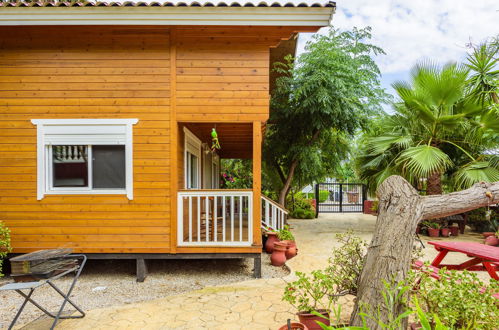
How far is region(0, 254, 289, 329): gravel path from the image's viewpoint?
13.0 ft

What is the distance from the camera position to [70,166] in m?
4.79

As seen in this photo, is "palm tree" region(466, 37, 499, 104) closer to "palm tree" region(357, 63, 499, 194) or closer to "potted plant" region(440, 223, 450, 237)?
"palm tree" region(357, 63, 499, 194)

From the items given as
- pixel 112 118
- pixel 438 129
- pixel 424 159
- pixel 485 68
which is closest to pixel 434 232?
pixel 438 129

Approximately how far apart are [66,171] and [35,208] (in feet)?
2.40

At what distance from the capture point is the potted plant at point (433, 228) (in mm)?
8445

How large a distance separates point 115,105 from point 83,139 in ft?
2.36

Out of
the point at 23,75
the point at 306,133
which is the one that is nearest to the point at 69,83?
the point at 23,75

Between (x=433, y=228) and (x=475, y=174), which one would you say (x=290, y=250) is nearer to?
(x=475, y=174)

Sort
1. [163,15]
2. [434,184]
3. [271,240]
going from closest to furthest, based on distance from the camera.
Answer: [163,15]
[271,240]
[434,184]

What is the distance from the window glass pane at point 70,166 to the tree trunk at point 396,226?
4.24m

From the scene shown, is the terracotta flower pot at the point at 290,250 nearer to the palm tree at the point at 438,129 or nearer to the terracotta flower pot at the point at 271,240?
the terracotta flower pot at the point at 271,240

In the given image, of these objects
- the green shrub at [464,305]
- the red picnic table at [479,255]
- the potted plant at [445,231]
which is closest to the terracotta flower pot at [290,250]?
the red picnic table at [479,255]

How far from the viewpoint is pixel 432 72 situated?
6559 mm

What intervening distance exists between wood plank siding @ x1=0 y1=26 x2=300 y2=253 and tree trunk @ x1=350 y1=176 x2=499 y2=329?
2.58 m
